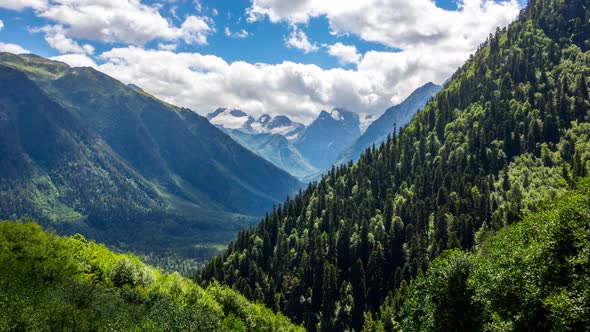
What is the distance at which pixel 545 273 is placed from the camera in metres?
56.2

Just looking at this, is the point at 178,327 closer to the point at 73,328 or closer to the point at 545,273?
the point at 73,328

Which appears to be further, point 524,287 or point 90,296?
point 90,296

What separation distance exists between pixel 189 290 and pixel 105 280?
77.1ft

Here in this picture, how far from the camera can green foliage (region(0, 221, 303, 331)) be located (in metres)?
65.5

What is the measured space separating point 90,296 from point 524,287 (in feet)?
241

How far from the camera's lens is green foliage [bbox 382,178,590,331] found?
158 feet

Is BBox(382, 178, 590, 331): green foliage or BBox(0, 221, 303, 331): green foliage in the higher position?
BBox(382, 178, 590, 331): green foliage

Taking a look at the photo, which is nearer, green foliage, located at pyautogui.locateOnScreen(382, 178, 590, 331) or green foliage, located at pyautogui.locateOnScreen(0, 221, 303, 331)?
green foliage, located at pyautogui.locateOnScreen(382, 178, 590, 331)

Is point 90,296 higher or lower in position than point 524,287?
lower

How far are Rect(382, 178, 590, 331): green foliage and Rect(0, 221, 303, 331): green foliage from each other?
146ft

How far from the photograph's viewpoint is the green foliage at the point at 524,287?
48.0m

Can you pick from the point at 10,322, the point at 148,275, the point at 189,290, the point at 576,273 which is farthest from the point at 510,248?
the point at 148,275

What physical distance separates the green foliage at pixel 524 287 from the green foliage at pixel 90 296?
1751 inches

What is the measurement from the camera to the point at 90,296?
79.7 meters
